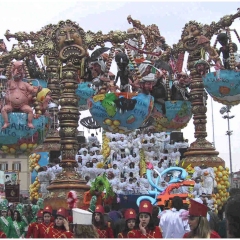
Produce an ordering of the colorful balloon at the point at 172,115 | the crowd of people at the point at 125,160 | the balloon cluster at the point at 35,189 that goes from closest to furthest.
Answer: the colorful balloon at the point at 172,115 → the balloon cluster at the point at 35,189 → the crowd of people at the point at 125,160

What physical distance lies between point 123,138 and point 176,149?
200 centimetres

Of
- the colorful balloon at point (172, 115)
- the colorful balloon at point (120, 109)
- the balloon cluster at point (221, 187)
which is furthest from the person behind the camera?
the colorful balloon at point (172, 115)

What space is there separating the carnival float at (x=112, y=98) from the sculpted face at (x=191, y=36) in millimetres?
27

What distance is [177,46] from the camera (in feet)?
49.1

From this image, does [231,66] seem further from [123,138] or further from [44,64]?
[44,64]

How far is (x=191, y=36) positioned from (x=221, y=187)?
4159mm

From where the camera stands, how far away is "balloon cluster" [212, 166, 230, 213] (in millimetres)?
13516

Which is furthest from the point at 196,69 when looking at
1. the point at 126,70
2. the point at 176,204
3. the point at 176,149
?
the point at 176,204

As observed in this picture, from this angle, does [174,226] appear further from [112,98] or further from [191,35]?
[191,35]

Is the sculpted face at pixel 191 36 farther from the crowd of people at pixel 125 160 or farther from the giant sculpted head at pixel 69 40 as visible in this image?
the crowd of people at pixel 125 160

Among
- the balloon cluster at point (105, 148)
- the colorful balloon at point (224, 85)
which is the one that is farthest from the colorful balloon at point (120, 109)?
the balloon cluster at point (105, 148)

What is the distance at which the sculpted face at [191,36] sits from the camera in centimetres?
1445

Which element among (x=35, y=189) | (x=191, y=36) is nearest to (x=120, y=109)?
(x=191, y=36)

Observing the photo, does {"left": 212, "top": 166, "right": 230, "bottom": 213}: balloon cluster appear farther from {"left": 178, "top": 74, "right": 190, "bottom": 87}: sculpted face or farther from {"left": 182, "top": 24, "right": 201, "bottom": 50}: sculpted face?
{"left": 182, "top": 24, "right": 201, "bottom": 50}: sculpted face
